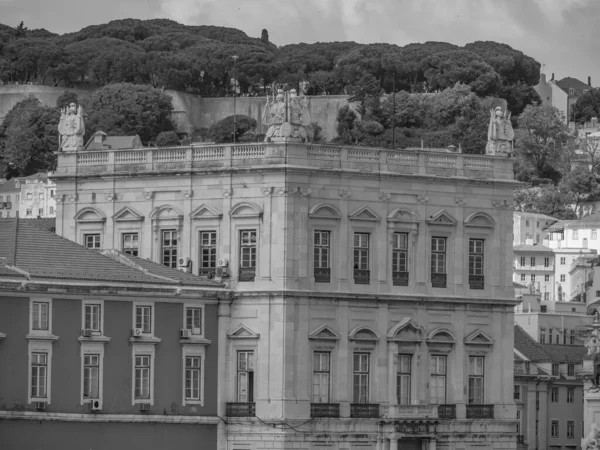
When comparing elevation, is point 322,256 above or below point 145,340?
above

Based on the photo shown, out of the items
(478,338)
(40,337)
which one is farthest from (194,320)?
(478,338)

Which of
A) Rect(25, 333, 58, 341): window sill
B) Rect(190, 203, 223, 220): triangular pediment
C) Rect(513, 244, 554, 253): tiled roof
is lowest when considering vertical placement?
Rect(25, 333, 58, 341): window sill

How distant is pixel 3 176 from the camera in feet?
654

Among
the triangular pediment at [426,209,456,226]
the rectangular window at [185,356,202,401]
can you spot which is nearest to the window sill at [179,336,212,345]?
the rectangular window at [185,356,202,401]

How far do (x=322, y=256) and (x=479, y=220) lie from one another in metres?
6.77

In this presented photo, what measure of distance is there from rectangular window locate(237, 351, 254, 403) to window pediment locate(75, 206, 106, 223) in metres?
7.68

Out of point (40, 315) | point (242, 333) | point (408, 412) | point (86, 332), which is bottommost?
point (408, 412)

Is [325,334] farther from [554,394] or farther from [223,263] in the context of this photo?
[554,394]

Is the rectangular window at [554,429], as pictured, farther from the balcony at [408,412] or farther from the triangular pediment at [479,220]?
the balcony at [408,412]

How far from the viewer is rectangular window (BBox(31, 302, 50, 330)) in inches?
3130

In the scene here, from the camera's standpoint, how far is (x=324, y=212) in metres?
86.4

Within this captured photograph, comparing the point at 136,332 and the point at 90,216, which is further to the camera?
the point at 90,216

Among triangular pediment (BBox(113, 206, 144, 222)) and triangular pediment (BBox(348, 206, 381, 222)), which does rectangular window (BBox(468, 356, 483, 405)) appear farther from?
triangular pediment (BBox(113, 206, 144, 222))

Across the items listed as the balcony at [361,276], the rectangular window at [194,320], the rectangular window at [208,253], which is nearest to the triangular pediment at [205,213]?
the rectangular window at [208,253]
